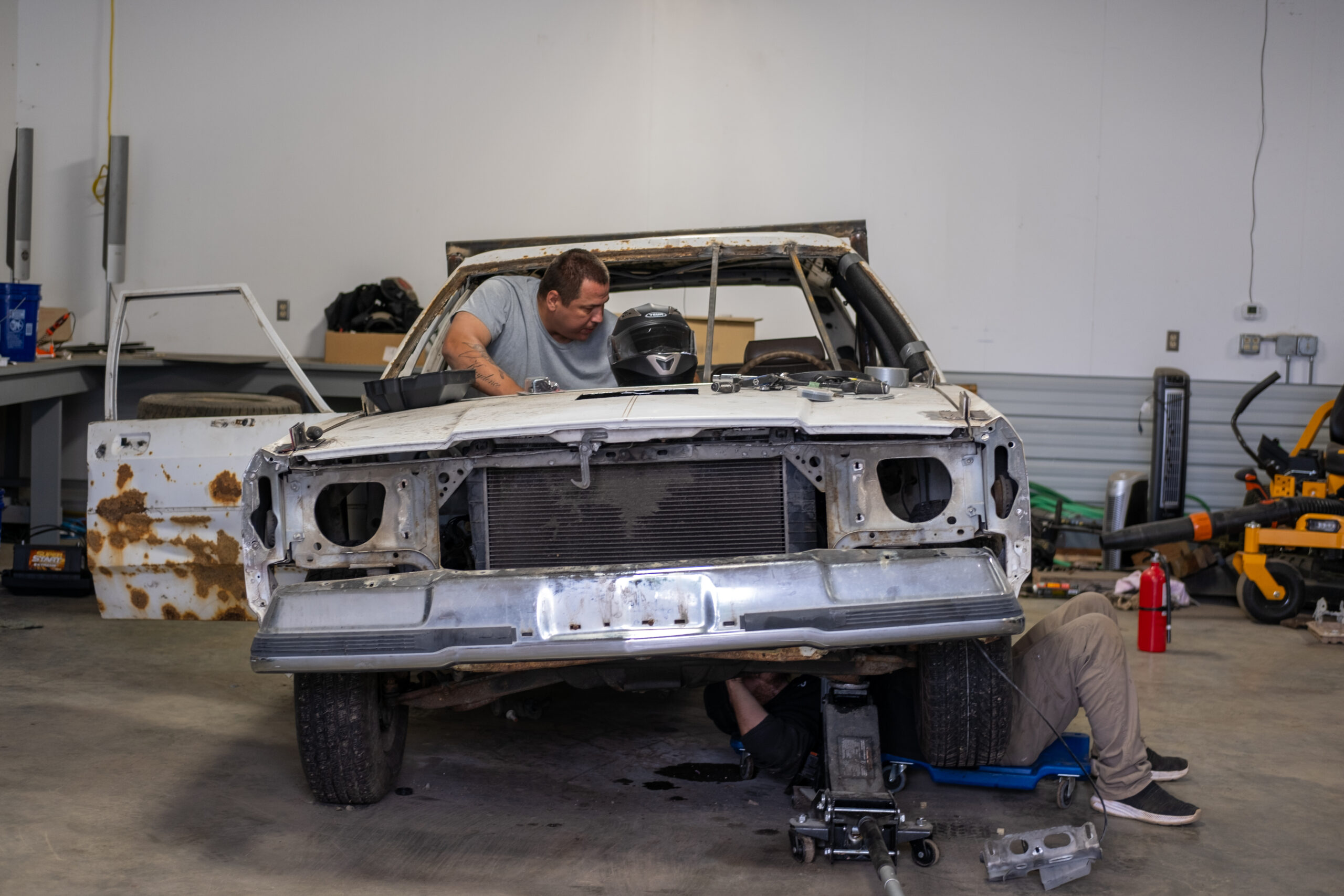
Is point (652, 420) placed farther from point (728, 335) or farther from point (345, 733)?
point (728, 335)

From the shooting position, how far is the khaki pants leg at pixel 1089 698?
9.98 ft

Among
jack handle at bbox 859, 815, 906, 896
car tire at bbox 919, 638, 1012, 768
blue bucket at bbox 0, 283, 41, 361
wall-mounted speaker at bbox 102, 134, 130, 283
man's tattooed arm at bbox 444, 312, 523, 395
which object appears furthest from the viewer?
wall-mounted speaker at bbox 102, 134, 130, 283

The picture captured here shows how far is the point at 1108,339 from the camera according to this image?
25.7ft

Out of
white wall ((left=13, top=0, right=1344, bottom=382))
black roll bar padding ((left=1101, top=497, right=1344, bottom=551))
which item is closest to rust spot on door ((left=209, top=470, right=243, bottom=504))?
black roll bar padding ((left=1101, top=497, right=1344, bottom=551))

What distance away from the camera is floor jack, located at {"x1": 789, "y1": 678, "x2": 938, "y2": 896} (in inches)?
107

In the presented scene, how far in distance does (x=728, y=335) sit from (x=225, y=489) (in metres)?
3.55

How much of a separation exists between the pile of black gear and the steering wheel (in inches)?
157

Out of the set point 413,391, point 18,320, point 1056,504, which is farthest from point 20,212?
point 1056,504

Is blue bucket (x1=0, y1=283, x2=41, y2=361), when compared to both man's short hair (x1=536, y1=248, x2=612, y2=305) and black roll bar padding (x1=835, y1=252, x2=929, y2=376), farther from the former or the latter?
black roll bar padding (x1=835, y1=252, x2=929, y2=376)

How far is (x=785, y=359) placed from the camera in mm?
4086

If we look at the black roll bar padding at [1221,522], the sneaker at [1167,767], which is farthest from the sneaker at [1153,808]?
the black roll bar padding at [1221,522]

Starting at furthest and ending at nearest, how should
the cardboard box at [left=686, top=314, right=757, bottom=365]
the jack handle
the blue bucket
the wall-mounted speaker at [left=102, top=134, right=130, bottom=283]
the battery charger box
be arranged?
the wall-mounted speaker at [left=102, top=134, right=130, bottom=283] → the cardboard box at [left=686, top=314, right=757, bottom=365] → the blue bucket → the battery charger box → the jack handle

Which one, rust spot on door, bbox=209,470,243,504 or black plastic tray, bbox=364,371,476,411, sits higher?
black plastic tray, bbox=364,371,476,411

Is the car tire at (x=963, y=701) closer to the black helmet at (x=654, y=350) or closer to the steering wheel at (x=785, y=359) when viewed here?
the black helmet at (x=654, y=350)
